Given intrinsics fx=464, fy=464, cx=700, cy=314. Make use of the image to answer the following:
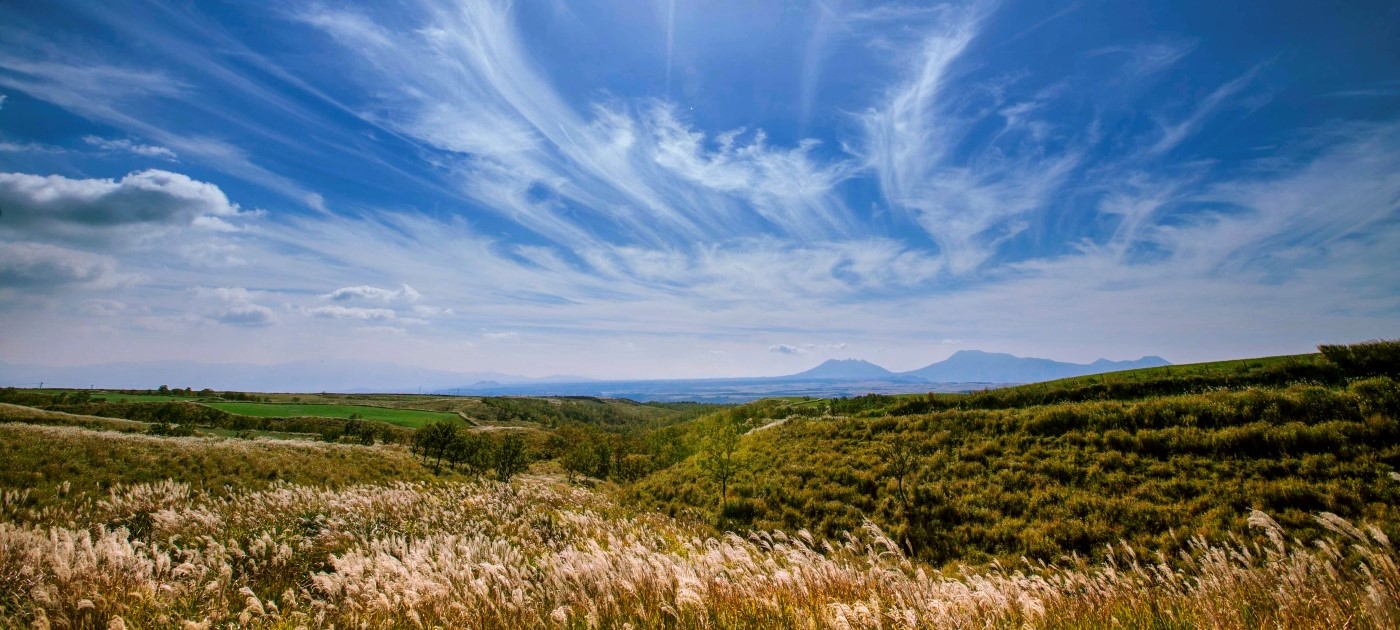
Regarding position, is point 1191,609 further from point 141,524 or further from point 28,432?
point 28,432

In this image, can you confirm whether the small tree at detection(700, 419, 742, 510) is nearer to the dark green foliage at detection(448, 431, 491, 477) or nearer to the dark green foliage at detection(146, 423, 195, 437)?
the dark green foliage at detection(448, 431, 491, 477)

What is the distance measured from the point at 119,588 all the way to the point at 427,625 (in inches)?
141

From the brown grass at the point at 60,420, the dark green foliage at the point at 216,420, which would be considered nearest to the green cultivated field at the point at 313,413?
the dark green foliage at the point at 216,420

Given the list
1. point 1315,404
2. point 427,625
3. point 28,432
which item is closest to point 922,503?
point 1315,404

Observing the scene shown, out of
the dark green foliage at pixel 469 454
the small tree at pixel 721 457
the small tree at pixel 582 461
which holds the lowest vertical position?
the small tree at pixel 582 461

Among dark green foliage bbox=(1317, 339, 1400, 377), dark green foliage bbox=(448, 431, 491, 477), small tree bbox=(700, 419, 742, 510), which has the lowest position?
dark green foliage bbox=(448, 431, 491, 477)

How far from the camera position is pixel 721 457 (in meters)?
28.2

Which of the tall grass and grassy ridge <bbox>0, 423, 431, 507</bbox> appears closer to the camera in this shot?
the tall grass

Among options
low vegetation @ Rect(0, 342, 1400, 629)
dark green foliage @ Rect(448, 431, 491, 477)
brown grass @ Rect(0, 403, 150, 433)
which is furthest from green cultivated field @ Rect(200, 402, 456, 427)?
low vegetation @ Rect(0, 342, 1400, 629)

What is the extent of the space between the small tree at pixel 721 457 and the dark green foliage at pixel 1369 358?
26802 millimetres

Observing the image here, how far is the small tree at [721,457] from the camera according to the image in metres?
27.8

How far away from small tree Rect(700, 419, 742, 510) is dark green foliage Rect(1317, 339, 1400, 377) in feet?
87.9

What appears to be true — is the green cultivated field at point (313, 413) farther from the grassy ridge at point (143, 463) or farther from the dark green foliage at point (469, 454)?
the grassy ridge at point (143, 463)

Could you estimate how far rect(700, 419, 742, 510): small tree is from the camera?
2775 cm
